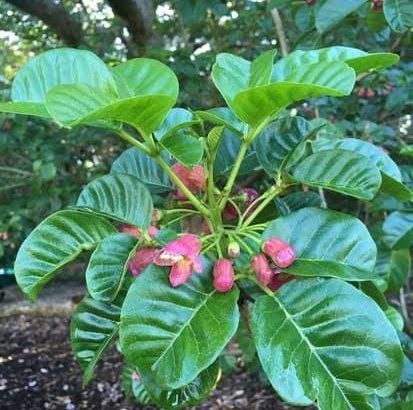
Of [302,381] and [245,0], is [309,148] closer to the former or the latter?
[302,381]

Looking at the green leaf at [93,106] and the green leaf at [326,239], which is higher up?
the green leaf at [93,106]

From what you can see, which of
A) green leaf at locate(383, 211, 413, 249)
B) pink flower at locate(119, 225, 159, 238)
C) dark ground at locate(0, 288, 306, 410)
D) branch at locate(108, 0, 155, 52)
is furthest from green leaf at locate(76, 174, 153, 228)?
dark ground at locate(0, 288, 306, 410)

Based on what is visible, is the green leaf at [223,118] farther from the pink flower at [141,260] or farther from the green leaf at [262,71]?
the pink flower at [141,260]

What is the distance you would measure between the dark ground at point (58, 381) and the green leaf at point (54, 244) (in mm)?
2209

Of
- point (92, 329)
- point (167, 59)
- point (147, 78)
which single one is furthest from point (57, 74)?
point (167, 59)

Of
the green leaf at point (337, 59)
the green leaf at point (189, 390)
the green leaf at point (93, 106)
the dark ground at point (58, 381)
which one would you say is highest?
the green leaf at point (93, 106)

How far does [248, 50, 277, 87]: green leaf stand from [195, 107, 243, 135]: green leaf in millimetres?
54

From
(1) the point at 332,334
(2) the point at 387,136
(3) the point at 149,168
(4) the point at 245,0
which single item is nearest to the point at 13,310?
(4) the point at 245,0

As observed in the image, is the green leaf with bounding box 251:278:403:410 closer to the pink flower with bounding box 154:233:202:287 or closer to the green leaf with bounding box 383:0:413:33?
the pink flower with bounding box 154:233:202:287

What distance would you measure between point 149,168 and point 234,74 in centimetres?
26

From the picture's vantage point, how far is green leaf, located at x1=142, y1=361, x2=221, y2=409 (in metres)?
0.78

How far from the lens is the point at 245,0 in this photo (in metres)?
2.55

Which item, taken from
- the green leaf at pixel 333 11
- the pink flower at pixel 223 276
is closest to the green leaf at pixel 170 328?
the pink flower at pixel 223 276

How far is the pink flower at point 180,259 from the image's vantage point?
2.12 feet
